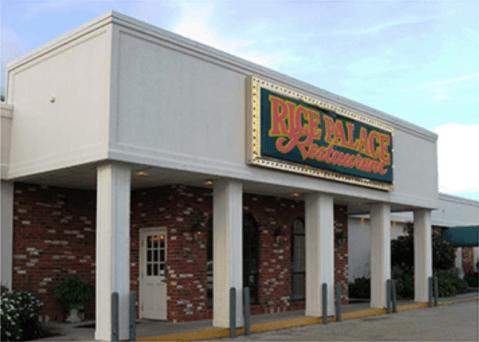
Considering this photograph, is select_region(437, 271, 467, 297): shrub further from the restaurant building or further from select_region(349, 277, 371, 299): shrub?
the restaurant building

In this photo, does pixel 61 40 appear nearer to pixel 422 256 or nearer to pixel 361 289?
pixel 422 256

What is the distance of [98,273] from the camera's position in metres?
11.7

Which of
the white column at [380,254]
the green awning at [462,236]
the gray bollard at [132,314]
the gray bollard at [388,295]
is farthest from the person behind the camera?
the green awning at [462,236]

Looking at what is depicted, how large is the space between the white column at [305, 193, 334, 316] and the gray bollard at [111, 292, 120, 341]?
22.6ft

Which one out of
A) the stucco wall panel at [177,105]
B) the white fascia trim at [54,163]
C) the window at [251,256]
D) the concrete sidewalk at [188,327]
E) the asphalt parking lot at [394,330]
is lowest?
the asphalt parking lot at [394,330]

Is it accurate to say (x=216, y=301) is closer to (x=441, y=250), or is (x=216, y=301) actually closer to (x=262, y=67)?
(x=262, y=67)

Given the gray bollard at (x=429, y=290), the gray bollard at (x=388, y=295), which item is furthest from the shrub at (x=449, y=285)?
the gray bollard at (x=388, y=295)

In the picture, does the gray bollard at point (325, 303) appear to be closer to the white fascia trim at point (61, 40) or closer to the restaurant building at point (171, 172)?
the restaurant building at point (171, 172)

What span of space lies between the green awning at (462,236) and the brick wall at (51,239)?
19.2 meters

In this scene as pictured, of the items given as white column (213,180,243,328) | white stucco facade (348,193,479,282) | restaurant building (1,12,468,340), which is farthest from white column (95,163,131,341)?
white stucco facade (348,193,479,282)

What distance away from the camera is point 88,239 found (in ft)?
52.6

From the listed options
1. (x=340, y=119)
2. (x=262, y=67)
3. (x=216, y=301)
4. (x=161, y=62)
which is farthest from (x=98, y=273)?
(x=340, y=119)

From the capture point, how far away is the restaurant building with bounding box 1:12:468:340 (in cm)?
1193

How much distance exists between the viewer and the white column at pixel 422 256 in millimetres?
22078
